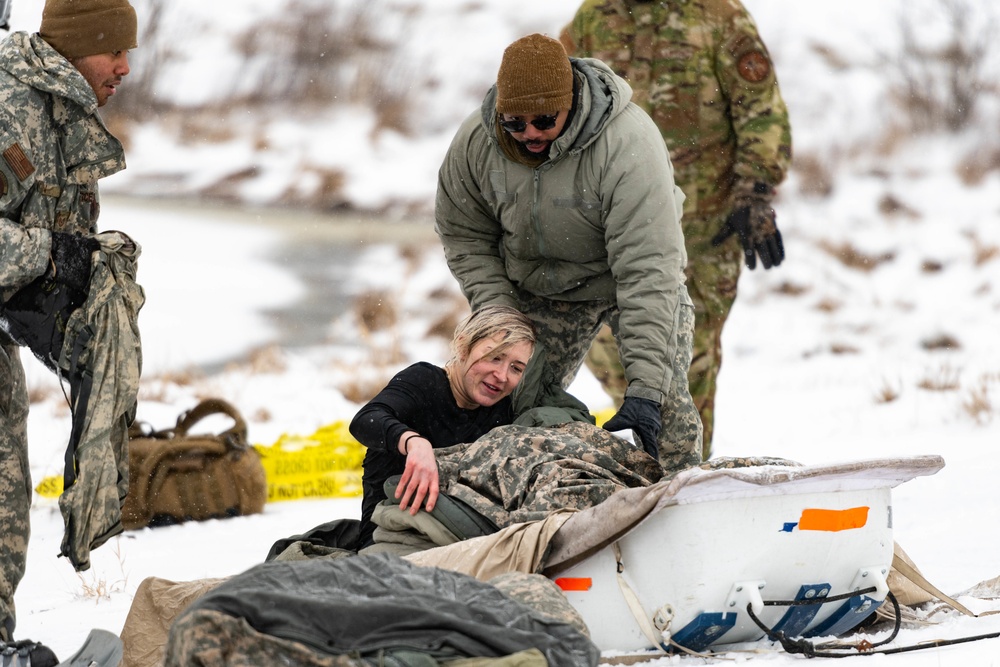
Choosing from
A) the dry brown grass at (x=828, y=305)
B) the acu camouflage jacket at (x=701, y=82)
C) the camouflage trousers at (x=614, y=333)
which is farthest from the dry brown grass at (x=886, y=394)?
the camouflage trousers at (x=614, y=333)

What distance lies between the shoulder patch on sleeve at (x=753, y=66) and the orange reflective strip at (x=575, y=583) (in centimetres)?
323

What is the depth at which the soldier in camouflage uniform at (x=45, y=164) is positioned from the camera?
320cm

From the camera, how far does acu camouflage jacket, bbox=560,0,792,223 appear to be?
5504 millimetres

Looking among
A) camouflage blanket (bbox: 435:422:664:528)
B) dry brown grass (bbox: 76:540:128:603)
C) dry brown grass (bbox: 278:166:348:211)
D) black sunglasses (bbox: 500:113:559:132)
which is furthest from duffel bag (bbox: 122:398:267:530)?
dry brown grass (bbox: 278:166:348:211)

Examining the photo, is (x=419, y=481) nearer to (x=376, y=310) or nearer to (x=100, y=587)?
(x=100, y=587)

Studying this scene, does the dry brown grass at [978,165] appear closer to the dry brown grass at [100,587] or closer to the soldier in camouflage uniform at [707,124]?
the soldier in camouflage uniform at [707,124]

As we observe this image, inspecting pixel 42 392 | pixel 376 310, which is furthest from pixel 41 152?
pixel 376 310

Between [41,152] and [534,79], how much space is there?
1305 millimetres

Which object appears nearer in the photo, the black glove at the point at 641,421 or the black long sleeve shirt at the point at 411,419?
the black long sleeve shirt at the point at 411,419

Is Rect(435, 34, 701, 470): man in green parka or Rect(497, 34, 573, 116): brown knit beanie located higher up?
Rect(497, 34, 573, 116): brown knit beanie

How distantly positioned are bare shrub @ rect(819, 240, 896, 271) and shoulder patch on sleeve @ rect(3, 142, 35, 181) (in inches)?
414

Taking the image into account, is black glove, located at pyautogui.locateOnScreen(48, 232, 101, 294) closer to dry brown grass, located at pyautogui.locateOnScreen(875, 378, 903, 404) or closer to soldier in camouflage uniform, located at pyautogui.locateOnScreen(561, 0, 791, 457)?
soldier in camouflage uniform, located at pyautogui.locateOnScreen(561, 0, 791, 457)

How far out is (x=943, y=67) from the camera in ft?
50.0

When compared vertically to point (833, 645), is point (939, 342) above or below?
below
